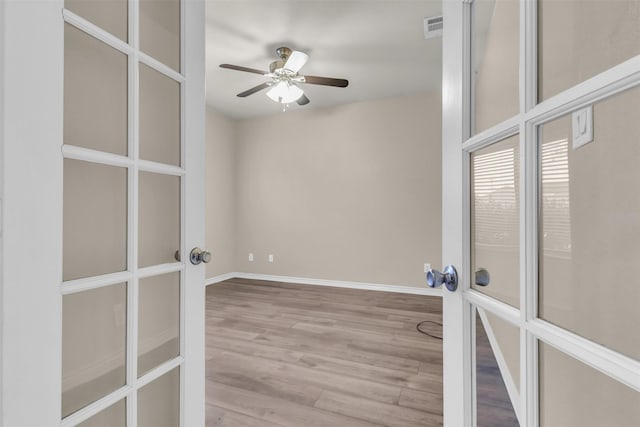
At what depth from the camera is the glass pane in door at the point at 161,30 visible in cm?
91

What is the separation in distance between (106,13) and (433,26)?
2.33 metres

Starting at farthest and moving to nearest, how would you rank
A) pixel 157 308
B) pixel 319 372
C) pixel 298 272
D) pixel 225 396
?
pixel 298 272
pixel 319 372
pixel 225 396
pixel 157 308

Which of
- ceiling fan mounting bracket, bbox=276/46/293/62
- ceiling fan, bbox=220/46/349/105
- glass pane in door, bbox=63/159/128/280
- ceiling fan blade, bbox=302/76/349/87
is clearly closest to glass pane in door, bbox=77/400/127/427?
glass pane in door, bbox=63/159/128/280

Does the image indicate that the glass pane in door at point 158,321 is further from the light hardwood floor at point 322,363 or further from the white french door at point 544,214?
the white french door at point 544,214

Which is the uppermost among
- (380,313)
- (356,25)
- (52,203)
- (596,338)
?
(356,25)

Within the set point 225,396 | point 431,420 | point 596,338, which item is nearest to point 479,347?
point 596,338

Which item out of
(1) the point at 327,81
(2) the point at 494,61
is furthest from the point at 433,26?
(2) the point at 494,61

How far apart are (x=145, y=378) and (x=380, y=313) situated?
253cm

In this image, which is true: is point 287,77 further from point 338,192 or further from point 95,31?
point 95,31

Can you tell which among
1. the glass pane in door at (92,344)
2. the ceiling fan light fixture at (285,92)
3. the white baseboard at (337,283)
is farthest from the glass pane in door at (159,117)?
the white baseboard at (337,283)

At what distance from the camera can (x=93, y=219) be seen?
30.7 inches

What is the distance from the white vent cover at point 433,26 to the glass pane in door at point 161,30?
1.99m

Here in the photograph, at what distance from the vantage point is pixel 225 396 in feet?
5.30

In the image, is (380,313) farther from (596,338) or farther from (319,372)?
(596,338)
